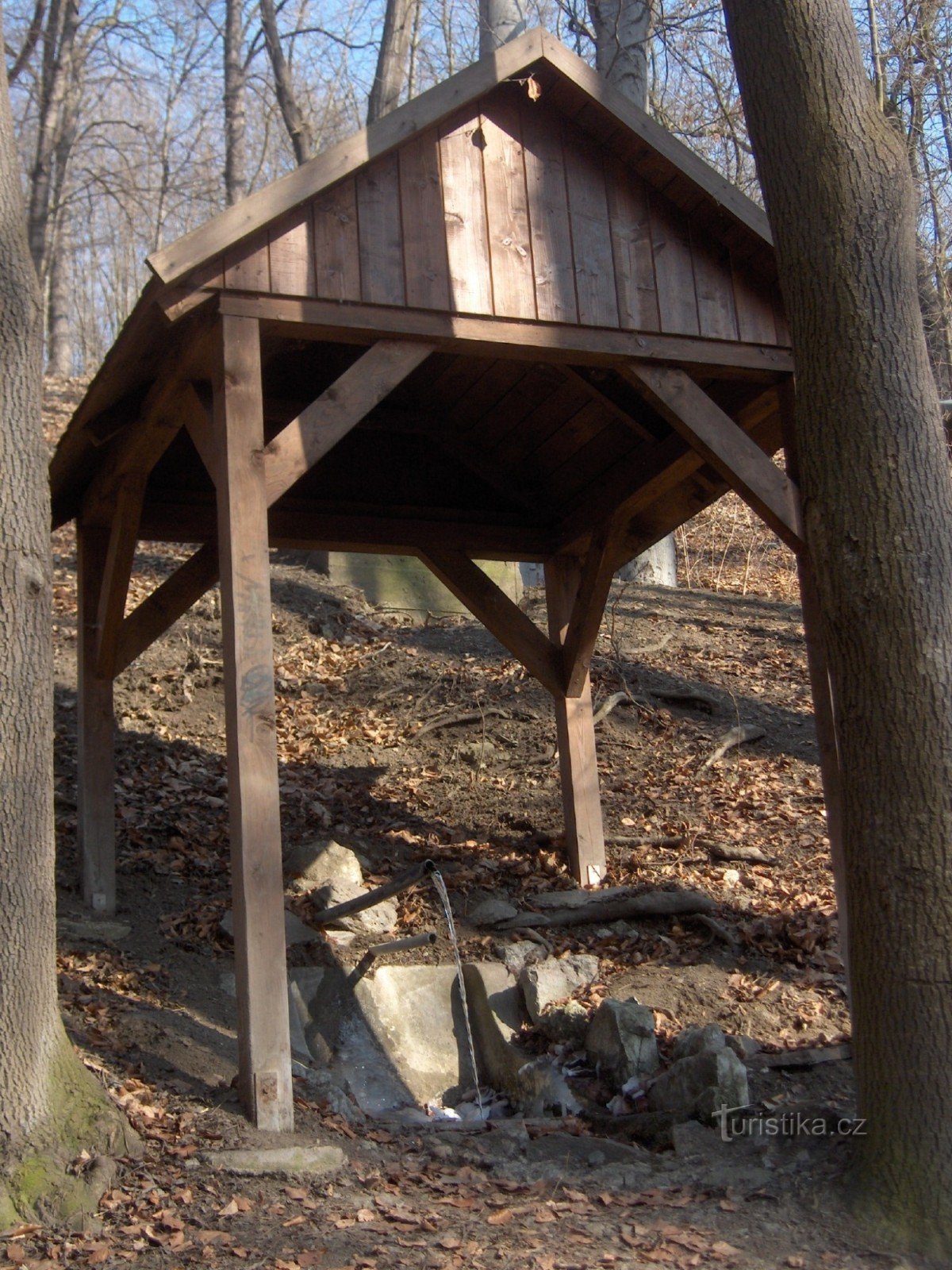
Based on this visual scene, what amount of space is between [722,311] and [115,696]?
21.7 ft

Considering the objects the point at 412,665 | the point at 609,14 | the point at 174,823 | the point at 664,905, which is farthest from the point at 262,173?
the point at 664,905

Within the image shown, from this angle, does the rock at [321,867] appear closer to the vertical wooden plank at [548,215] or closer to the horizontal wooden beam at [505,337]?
the horizontal wooden beam at [505,337]

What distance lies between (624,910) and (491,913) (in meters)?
0.82

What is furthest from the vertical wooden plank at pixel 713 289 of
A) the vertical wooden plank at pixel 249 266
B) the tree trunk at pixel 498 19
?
the tree trunk at pixel 498 19

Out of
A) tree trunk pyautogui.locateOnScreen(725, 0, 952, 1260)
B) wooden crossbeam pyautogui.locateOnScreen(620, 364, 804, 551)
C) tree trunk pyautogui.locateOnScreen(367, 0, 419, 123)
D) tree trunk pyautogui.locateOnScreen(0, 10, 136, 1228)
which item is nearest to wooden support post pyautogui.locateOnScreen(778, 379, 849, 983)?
wooden crossbeam pyautogui.locateOnScreen(620, 364, 804, 551)

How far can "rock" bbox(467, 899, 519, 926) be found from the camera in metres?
7.14

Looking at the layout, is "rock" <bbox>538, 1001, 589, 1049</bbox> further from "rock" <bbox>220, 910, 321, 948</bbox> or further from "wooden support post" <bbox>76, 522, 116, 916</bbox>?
"wooden support post" <bbox>76, 522, 116, 916</bbox>

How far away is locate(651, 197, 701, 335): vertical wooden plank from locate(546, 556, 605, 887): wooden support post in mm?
2726

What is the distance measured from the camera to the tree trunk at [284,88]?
18109 mm

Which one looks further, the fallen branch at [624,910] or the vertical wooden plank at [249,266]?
the fallen branch at [624,910]

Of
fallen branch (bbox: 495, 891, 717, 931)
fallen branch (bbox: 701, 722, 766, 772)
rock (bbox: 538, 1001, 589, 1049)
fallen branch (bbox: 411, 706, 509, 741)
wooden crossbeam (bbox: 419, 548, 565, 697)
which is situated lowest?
rock (bbox: 538, 1001, 589, 1049)

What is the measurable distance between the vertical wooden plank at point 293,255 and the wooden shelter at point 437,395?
1 cm

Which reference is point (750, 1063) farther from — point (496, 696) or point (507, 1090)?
point (496, 696)

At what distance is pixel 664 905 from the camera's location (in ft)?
23.2
